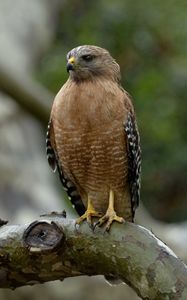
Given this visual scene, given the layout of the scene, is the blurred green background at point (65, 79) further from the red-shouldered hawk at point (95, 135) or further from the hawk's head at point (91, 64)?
the hawk's head at point (91, 64)

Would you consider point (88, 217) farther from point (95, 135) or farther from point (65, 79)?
point (65, 79)

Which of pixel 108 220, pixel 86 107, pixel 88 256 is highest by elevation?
pixel 86 107

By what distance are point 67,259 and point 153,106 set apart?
30.1 ft

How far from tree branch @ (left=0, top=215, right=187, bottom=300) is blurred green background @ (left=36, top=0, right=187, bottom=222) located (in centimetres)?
862

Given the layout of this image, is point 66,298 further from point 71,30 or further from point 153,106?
point 71,30

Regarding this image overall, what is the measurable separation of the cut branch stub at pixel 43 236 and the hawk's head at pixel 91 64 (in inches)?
55.7

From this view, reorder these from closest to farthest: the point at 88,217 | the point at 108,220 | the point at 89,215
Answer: the point at 108,220 < the point at 88,217 < the point at 89,215

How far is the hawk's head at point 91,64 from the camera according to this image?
5.27m

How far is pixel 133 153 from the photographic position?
541 centimetres

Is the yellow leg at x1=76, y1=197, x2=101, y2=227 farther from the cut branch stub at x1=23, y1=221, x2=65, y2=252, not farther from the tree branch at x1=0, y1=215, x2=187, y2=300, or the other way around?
the cut branch stub at x1=23, y1=221, x2=65, y2=252

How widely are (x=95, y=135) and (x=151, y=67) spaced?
362 inches

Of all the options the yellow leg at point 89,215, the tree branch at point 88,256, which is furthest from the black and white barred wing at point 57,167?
the tree branch at point 88,256

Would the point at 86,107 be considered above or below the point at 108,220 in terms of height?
above

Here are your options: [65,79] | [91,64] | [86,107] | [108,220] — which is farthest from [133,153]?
[65,79]
